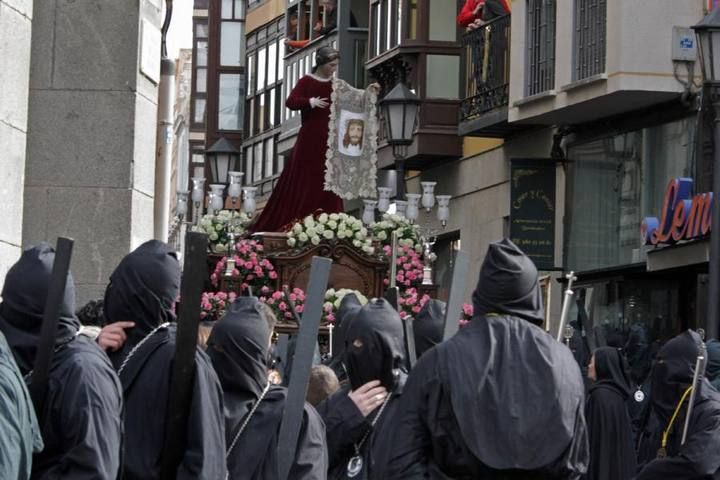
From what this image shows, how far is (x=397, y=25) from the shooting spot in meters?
36.5

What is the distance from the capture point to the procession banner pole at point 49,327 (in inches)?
268

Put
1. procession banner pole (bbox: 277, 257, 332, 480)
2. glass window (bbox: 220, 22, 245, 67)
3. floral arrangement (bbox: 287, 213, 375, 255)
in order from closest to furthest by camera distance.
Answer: procession banner pole (bbox: 277, 257, 332, 480), floral arrangement (bbox: 287, 213, 375, 255), glass window (bbox: 220, 22, 245, 67)

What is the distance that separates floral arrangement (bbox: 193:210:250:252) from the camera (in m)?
19.7

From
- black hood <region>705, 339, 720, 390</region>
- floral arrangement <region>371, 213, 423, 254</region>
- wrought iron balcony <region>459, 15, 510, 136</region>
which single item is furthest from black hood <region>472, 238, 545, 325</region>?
wrought iron balcony <region>459, 15, 510, 136</region>

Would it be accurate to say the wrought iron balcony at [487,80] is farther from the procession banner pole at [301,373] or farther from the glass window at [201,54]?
the glass window at [201,54]

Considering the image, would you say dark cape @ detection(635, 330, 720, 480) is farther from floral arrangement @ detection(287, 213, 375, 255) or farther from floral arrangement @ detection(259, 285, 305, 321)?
floral arrangement @ detection(287, 213, 375, 255)

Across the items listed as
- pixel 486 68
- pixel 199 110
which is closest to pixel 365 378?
pixel 486 68

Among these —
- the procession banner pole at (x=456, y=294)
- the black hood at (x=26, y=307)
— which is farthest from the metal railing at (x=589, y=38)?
the black hood at (x=26, y=307)

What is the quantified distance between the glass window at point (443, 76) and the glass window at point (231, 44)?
25.7m

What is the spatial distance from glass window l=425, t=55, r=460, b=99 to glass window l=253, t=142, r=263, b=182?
1531 cm

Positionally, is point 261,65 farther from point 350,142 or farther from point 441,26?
point 350,142

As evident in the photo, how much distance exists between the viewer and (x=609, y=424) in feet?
49.5

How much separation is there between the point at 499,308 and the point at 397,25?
96.8 ft

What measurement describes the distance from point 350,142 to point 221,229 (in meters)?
1.94
